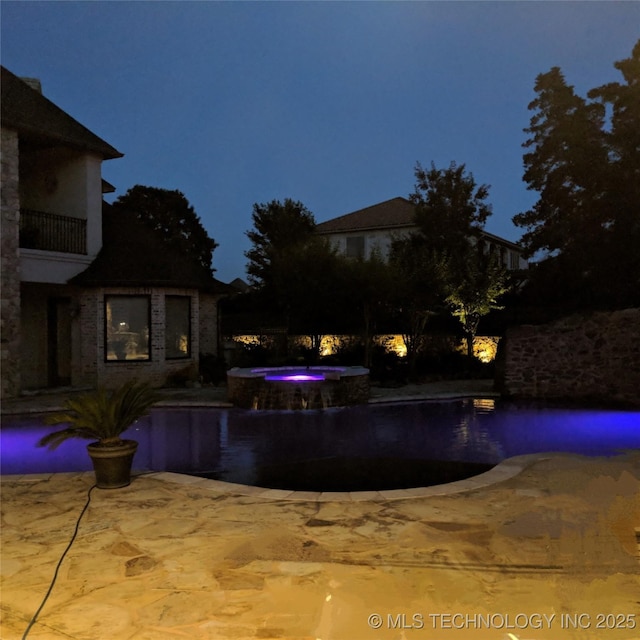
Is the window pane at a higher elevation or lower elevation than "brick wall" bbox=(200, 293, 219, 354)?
higher

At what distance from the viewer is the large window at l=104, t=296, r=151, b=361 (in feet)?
50.5

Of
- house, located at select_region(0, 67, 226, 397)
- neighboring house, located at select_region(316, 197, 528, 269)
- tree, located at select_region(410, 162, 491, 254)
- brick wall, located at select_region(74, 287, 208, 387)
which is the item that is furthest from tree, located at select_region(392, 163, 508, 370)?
brick wall, located at select_region(74, 287, 208, 387)

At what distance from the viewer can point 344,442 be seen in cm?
856

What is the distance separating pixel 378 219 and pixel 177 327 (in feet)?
57.6

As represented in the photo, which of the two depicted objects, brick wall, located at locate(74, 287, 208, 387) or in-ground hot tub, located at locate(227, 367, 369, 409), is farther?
brick wall, located at locate(74, 287, 208, 387)

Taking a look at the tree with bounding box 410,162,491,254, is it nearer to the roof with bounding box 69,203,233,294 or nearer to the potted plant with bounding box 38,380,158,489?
the roof with bounding box 69,203,233,294

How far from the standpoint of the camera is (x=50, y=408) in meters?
11.9

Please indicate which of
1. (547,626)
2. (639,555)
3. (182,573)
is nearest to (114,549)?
(182,573)

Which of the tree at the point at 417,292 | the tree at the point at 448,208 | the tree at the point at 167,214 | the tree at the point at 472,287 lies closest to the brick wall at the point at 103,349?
the tree at the point at 417,292

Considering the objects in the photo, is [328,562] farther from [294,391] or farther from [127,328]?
[127,328]

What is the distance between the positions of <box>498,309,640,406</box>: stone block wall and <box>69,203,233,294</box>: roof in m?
9.72

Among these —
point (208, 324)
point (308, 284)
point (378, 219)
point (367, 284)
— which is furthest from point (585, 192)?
point (208, 324)

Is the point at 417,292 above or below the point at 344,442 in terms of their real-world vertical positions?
above

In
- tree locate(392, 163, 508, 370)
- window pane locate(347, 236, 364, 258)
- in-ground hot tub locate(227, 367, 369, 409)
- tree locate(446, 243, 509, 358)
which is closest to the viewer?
in-ground hot tub locate(227, 367, 369, 409)
